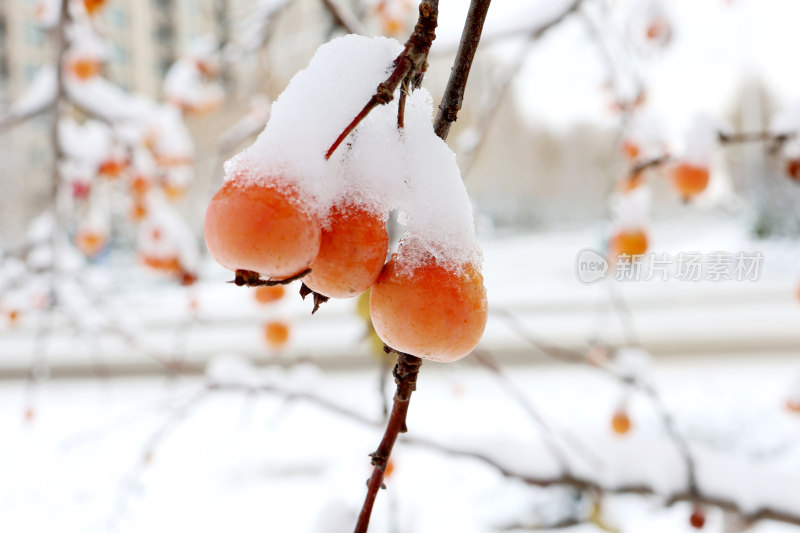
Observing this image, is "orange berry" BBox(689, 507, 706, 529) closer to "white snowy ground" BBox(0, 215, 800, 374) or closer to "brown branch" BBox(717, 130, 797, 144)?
"brown branch" BBox(717, 130, 797, 144)

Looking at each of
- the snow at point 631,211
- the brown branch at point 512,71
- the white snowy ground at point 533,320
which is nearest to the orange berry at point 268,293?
the brown branch at point 512,71

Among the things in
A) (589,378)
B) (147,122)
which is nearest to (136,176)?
(147,122)

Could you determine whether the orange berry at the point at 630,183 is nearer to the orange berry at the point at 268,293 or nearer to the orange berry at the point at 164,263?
the orange berry at the point at 268,293

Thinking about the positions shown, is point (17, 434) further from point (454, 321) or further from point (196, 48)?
point (454, 321)

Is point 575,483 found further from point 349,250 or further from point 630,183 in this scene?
point 349,250

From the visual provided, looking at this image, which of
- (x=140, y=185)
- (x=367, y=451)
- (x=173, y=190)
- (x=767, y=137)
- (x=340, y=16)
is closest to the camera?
(x=340, y=16)

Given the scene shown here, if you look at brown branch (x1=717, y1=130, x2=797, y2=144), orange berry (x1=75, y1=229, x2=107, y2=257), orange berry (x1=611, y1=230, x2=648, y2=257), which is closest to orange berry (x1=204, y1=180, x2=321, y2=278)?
brown branch (x1=717, y1=130, x2=797, y2=144)

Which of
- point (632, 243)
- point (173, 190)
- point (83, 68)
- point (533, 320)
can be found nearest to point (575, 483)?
point (632, 243)
